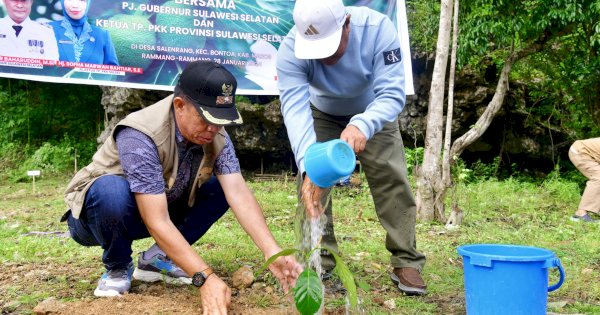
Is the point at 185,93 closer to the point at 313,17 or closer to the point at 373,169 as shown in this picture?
the point at 313,17

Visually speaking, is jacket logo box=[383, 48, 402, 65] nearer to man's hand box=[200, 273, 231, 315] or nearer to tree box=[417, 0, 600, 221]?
man's hand box=[200, 273, 231, 315]

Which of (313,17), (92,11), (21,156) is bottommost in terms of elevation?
(21,156)

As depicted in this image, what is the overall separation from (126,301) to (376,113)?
1.28m

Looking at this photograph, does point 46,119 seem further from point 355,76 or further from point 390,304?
point 390,304

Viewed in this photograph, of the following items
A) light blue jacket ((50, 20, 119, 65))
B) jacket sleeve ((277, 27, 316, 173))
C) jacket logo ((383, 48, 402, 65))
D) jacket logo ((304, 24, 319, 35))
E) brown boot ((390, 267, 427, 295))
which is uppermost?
light blue jacket ((50, 20, 119, 65))

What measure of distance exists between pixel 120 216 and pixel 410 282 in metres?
1.39

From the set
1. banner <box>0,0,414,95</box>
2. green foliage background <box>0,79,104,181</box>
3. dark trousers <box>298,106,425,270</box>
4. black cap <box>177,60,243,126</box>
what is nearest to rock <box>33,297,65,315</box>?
black cap <box>177,60,243,126</box>

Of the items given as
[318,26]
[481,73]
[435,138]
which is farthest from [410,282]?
[481,73]

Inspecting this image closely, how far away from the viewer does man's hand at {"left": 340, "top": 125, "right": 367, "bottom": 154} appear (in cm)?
→ 241

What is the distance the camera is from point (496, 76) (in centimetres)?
793

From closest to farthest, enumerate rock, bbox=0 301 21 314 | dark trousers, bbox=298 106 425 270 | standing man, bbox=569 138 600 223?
rock, bbox=0 301 21 314 < dark trousers, bbox=298 106 425 270 < standing man, bbox=569 138 600 223

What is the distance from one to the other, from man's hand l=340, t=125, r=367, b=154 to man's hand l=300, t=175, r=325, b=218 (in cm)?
21

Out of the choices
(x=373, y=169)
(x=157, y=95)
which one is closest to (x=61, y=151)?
(x=157, y=95)

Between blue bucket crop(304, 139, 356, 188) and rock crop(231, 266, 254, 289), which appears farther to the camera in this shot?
rock crop(231, 266, 254, 289)
